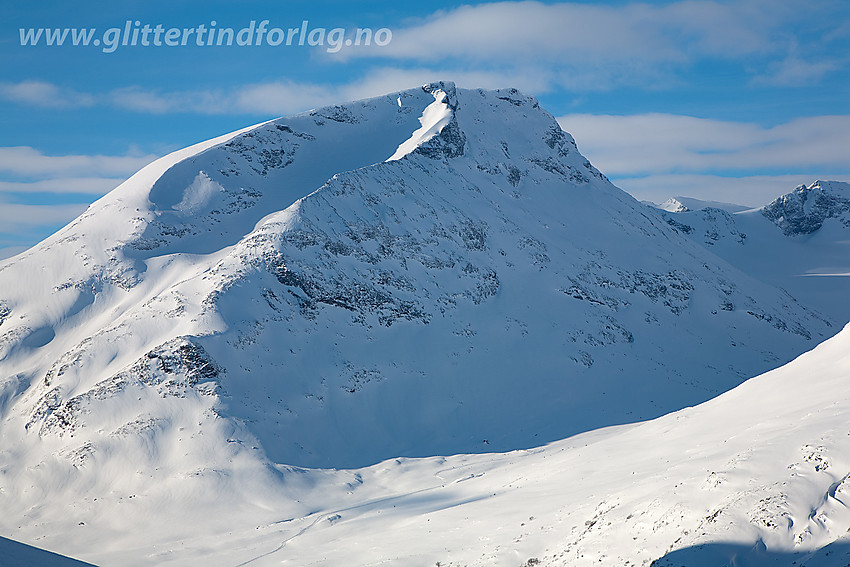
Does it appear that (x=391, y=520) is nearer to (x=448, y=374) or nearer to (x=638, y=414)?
(x=448, y=374)

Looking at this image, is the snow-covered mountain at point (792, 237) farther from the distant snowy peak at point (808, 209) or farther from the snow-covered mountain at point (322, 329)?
the snow-covered mountain at point (322, 329)

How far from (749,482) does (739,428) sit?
747 cm

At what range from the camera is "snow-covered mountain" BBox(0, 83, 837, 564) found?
42312 millimetres

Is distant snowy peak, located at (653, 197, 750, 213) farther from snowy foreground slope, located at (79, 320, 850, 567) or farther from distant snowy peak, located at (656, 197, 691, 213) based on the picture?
snowy foreground slope, located at (79, 320, 850, 567)

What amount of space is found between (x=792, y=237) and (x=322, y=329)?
129 metres

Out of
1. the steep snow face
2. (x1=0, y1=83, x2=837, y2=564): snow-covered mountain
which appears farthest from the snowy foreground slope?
the steep snow face

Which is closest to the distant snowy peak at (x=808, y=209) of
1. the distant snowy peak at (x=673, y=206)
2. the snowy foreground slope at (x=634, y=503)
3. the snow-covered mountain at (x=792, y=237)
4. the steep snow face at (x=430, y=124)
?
the snow-covered mountain at (x=792, y=237)

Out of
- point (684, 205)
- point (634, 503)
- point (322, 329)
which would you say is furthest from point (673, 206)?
point (634, 503)

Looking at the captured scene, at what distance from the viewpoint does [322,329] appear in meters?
54.6

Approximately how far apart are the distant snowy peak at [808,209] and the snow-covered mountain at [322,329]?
228 ft

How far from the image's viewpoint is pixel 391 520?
111ft

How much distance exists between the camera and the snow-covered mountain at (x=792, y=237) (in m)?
121

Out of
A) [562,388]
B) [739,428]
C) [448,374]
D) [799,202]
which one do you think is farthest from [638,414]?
[799,202]

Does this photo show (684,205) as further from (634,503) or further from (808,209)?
(634,503)
